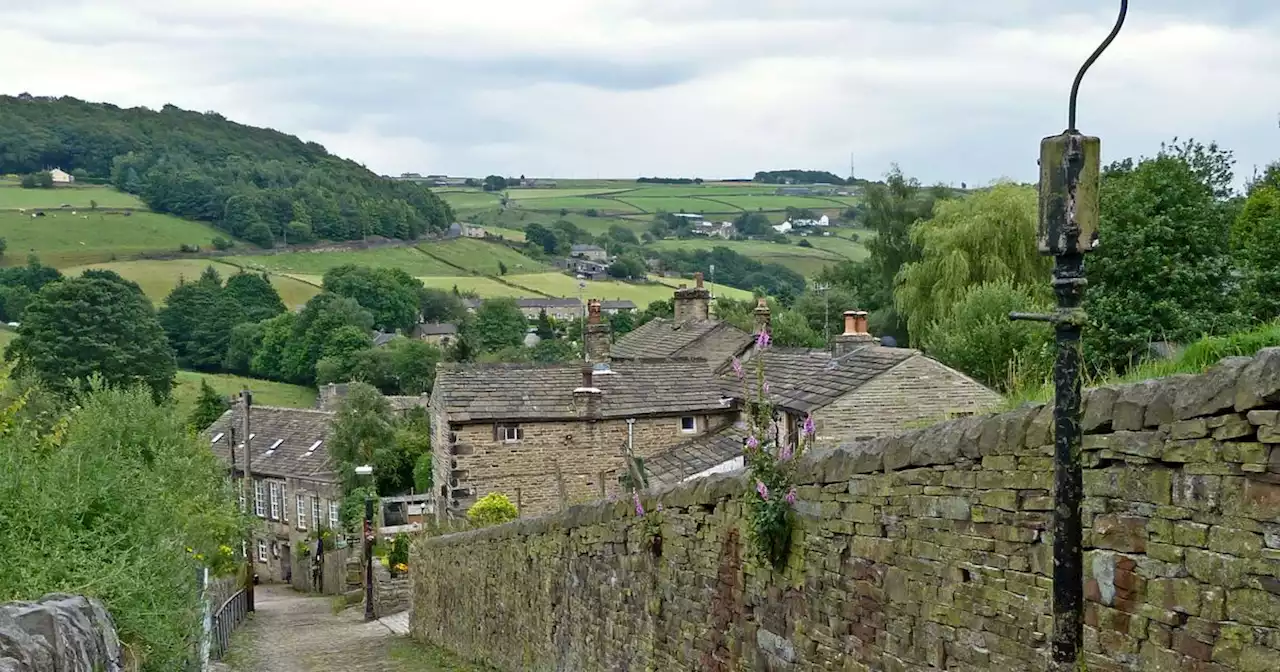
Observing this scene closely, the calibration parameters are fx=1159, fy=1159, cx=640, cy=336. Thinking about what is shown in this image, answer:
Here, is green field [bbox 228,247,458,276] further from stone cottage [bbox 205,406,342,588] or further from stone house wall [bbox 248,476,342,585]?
stone house wall [bbox 248,476,342,585]

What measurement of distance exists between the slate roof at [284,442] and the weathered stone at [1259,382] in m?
44.6

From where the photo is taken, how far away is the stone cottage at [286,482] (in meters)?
47.5

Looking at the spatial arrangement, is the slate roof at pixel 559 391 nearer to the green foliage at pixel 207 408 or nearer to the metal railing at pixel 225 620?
the metal railing at pixel 225 620

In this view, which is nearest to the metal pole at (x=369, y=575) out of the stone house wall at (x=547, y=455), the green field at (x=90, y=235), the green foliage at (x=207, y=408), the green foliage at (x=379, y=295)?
the stone house wall at (x=547, y=455)

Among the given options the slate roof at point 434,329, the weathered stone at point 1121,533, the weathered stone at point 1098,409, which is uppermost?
the weathered stone at point 1098,409

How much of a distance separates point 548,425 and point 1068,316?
22.2 m

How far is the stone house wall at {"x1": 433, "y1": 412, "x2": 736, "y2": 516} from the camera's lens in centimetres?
2609

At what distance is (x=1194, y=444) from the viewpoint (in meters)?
4.70

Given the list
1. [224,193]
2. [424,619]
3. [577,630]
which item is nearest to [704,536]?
[577,630]

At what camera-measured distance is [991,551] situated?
6148mm

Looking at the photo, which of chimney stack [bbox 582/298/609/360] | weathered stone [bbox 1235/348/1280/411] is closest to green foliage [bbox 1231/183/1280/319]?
weathered stone [bbox 1235/348/1280/411]

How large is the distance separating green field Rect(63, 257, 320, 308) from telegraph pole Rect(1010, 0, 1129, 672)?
101 metres

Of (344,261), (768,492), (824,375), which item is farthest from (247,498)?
(344,261)

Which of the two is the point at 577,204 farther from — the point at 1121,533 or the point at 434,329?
the point at 1121,533
